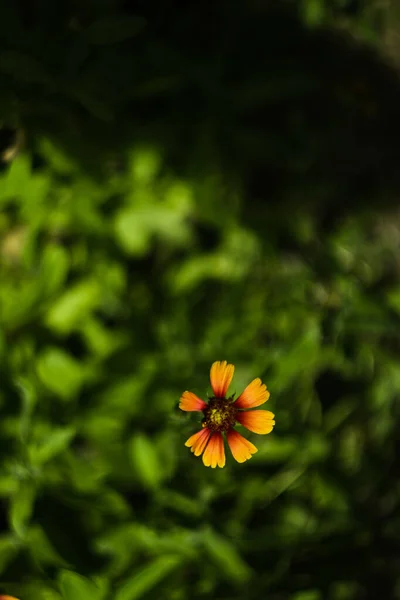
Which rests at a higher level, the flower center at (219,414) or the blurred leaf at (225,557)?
the flower center at (219,414)

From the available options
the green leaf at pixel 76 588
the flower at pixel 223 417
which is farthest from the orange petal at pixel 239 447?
the green leaf at pixel 76 588

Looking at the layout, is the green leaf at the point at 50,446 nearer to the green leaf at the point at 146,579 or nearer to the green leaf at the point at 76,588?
the green leaf at the point at 76,588

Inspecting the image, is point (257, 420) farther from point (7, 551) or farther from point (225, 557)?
point (7, 551)

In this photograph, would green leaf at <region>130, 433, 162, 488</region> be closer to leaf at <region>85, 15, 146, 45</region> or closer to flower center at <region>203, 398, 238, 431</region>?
flower center at <region>203, 398, 238, 431</region>

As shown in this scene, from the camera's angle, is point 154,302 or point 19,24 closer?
point 19,24

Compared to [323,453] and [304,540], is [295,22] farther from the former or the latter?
[304,540]

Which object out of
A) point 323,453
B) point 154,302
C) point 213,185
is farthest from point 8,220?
point 323,453

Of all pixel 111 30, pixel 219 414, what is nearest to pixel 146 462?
pixel 219 414
